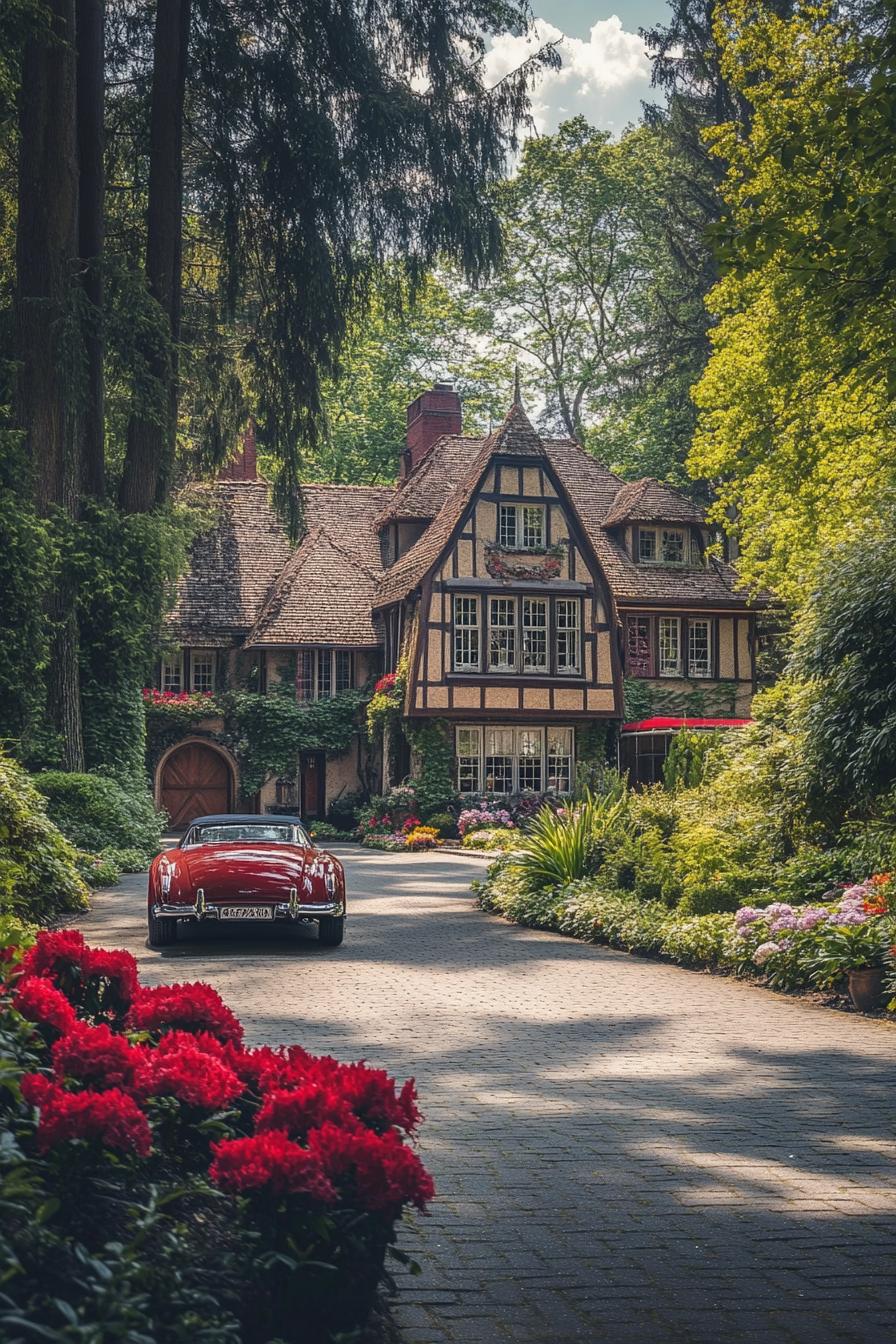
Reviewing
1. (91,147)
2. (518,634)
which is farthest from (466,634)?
(91,147)

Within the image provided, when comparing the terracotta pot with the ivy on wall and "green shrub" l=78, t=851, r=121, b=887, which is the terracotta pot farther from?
the ivy on wall

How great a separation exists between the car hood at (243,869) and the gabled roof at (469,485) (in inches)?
1005

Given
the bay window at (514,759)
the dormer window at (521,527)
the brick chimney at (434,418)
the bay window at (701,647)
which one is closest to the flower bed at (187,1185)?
the bay window at (514,759)

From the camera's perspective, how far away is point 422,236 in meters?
26.0

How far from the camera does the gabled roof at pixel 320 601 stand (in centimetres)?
4512

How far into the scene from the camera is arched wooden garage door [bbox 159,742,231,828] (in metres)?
45.5

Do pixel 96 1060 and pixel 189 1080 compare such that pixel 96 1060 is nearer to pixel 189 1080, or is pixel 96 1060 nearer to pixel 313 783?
pixel 189 1080

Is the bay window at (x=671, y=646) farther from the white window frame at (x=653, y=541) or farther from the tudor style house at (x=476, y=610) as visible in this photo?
the white window frame at (x=653, y=541)

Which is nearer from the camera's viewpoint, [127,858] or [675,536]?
[127,858]

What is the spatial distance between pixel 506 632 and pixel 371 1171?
37.6 meters

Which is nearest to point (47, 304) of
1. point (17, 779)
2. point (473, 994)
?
point (17, 779)

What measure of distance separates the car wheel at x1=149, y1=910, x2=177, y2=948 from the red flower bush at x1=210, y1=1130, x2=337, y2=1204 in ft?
35.5

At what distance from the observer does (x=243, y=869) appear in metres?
14.8

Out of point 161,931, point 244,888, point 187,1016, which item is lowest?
point 161,931
